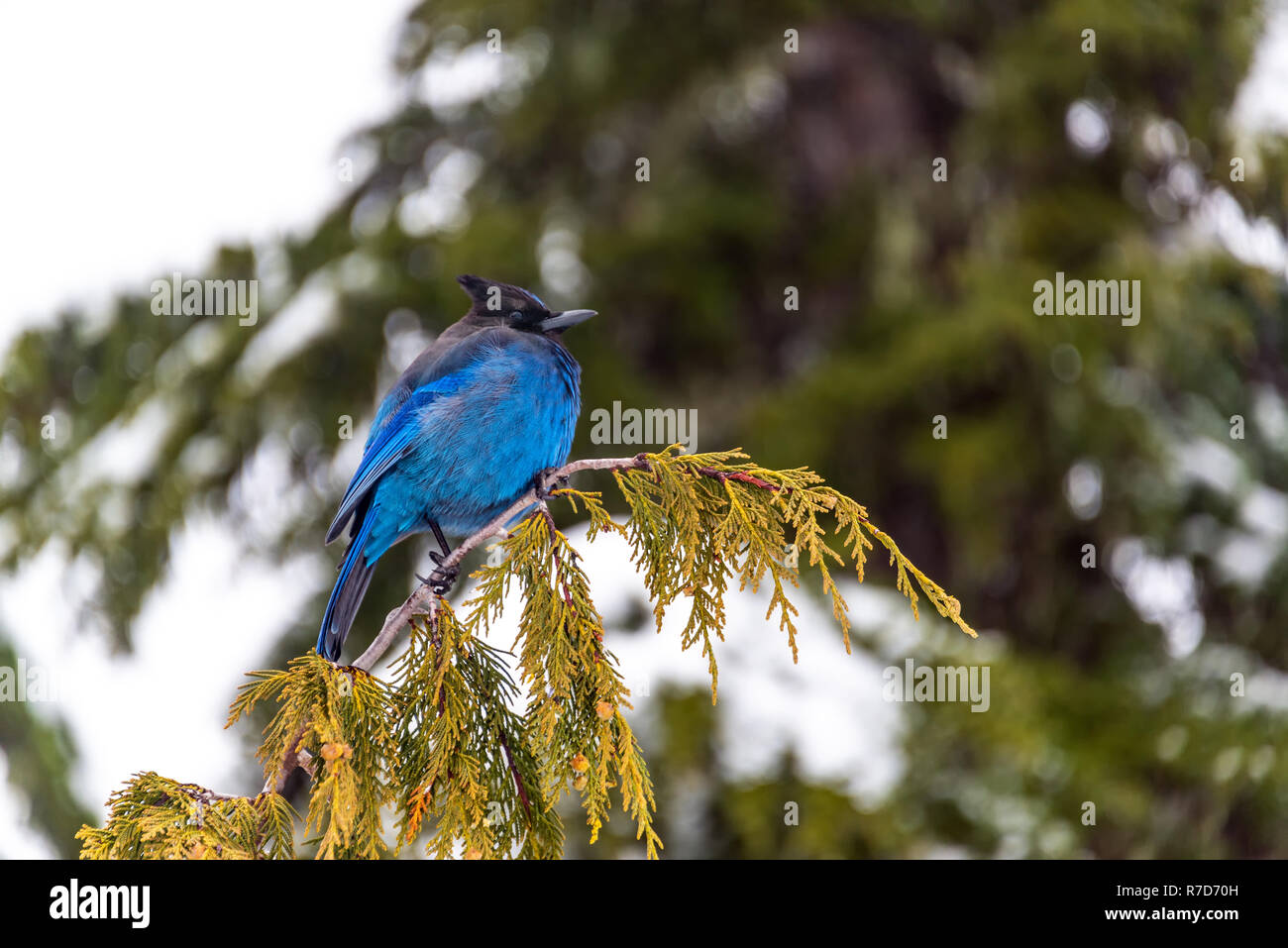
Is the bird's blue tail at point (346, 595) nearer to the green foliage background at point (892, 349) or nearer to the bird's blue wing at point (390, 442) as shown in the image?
the bird's blue wing at point (390, 442)

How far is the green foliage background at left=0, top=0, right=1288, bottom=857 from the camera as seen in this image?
4660 mm

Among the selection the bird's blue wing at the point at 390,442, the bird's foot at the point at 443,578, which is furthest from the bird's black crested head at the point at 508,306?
the bird's foot at the point at 443,578

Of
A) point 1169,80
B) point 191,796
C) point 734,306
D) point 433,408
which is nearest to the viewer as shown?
point 191,796

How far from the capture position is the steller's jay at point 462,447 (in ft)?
8.30

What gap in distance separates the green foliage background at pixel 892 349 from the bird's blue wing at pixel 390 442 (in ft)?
5.61

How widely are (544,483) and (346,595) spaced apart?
1.54 ft

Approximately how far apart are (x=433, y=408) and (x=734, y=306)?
3.99 meters

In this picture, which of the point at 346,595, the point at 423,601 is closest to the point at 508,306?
the point at 346,595

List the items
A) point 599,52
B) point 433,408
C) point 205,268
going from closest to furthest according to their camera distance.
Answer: point 433,408 < point 205,268 < point 599,52

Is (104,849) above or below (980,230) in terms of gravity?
below

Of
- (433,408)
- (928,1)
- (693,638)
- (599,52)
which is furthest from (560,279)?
(693,638)

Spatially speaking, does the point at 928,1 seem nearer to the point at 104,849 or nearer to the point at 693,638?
the point at 693,638

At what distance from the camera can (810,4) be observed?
5.87 meters
